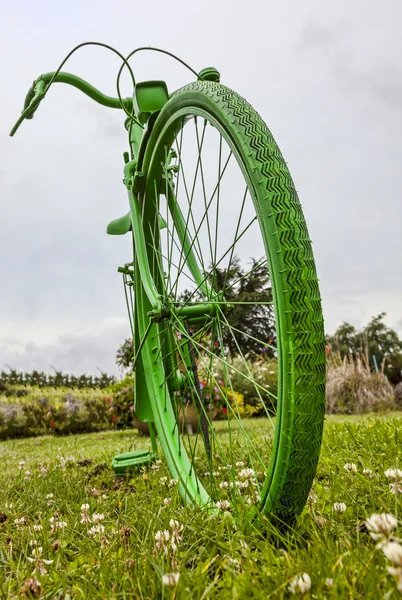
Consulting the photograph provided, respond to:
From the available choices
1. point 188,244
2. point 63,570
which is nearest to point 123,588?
point 63,570

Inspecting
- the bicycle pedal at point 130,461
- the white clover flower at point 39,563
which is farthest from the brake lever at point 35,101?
the white clover flower at point 39,563

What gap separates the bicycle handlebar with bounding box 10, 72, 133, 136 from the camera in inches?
96.2

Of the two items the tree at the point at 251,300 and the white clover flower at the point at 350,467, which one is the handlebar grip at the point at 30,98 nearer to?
the tree at the point at 251,300

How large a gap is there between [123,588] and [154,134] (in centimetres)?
161

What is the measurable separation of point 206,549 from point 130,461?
1.39 m

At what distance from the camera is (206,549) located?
46.1 inches

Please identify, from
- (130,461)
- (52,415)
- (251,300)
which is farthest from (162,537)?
(52,415)

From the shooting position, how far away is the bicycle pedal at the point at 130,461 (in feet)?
8.07

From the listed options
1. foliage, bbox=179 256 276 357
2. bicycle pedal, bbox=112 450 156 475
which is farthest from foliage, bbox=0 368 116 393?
bicycle pedal, bbox=112 450 156 475

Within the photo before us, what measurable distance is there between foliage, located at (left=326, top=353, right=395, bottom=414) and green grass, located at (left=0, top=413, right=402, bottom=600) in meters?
8.13

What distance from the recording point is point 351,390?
33.6 ft

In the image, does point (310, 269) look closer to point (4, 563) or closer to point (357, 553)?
point (357, 553)

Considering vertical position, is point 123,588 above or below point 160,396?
below

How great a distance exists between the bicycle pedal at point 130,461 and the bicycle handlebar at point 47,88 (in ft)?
5.89
